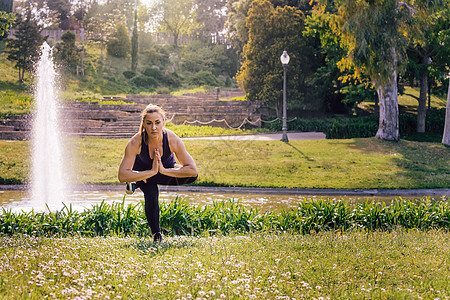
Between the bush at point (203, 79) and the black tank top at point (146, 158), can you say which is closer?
the black tank top at point (146, 158)

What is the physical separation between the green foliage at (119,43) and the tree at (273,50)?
2145cm

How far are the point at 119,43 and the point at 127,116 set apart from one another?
25.4 meters

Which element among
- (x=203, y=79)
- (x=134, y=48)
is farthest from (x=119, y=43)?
(x=203, y=79)

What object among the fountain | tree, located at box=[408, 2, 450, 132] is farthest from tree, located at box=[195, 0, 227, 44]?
the fountain

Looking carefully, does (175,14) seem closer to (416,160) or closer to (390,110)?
(390,110)

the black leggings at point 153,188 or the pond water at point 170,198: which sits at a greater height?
the black leggings at point 153,188

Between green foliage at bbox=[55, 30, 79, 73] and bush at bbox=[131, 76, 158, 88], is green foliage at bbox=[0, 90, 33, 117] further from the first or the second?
bush at bbox=[131, 76, 158, 88]

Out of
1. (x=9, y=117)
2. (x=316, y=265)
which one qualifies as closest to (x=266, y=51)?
(x=9, y=117)

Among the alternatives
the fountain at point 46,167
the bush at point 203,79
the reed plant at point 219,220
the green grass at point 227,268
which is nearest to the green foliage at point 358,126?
the fountain at point 46,167

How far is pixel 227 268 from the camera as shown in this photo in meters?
4.58

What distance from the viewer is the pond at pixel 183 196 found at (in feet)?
36.3

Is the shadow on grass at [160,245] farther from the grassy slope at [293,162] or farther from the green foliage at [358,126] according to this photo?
the green foliage at [358,126]

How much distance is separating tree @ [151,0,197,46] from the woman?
6451 centimetres

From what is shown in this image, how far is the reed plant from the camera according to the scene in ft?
23.5
